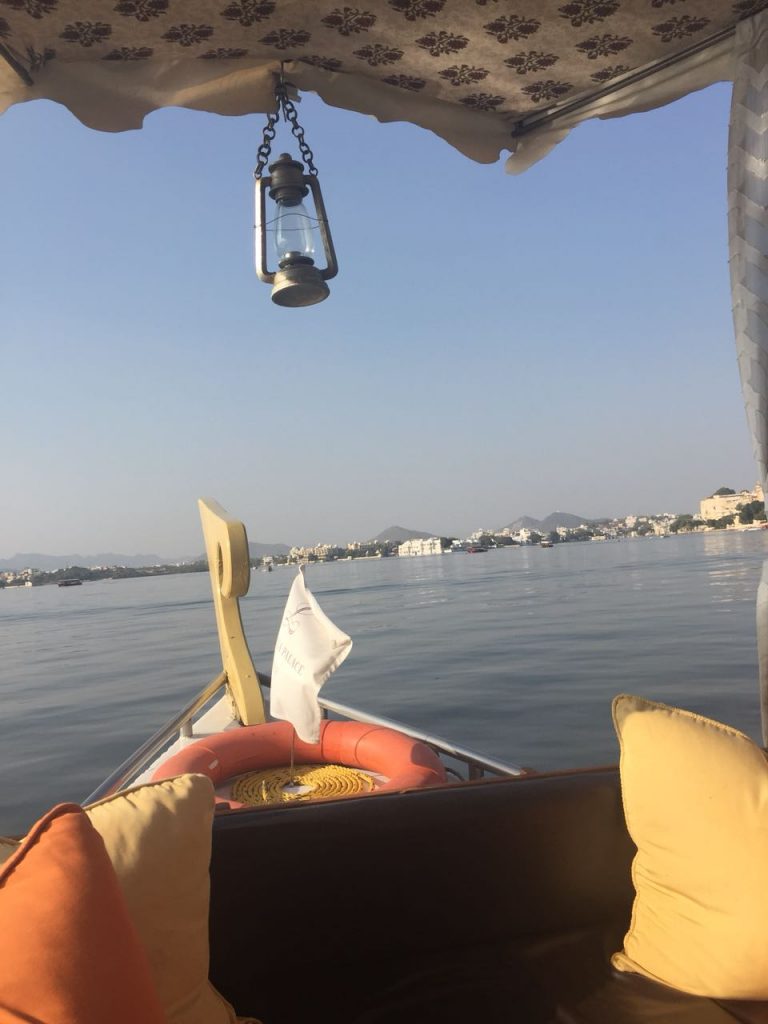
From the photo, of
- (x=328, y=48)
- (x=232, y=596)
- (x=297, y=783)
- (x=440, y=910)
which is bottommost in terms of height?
(x=297, y=783)

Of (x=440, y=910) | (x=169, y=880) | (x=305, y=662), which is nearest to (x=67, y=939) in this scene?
(x=169, y=880)

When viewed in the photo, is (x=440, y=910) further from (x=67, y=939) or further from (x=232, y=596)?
(x=232, y=596)

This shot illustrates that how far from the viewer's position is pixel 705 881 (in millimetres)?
1264

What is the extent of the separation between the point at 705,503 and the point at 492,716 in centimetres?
4256

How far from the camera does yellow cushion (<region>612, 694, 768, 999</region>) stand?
1230mm

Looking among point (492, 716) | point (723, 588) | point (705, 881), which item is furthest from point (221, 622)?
point (723, 588)

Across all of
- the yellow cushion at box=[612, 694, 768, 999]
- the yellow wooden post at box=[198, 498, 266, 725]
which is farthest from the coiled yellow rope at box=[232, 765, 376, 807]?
the yellow cushion at box=[612, 694, 768, 999]

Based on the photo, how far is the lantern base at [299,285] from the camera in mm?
2053

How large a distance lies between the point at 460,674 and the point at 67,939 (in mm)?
7907

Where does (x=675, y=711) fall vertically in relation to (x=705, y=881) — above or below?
above

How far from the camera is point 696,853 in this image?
1.27m

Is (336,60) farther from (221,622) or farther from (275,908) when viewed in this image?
(221,622)

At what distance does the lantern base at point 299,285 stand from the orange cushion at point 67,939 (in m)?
1.51

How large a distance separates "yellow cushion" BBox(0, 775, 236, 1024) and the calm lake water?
195 centimetres
